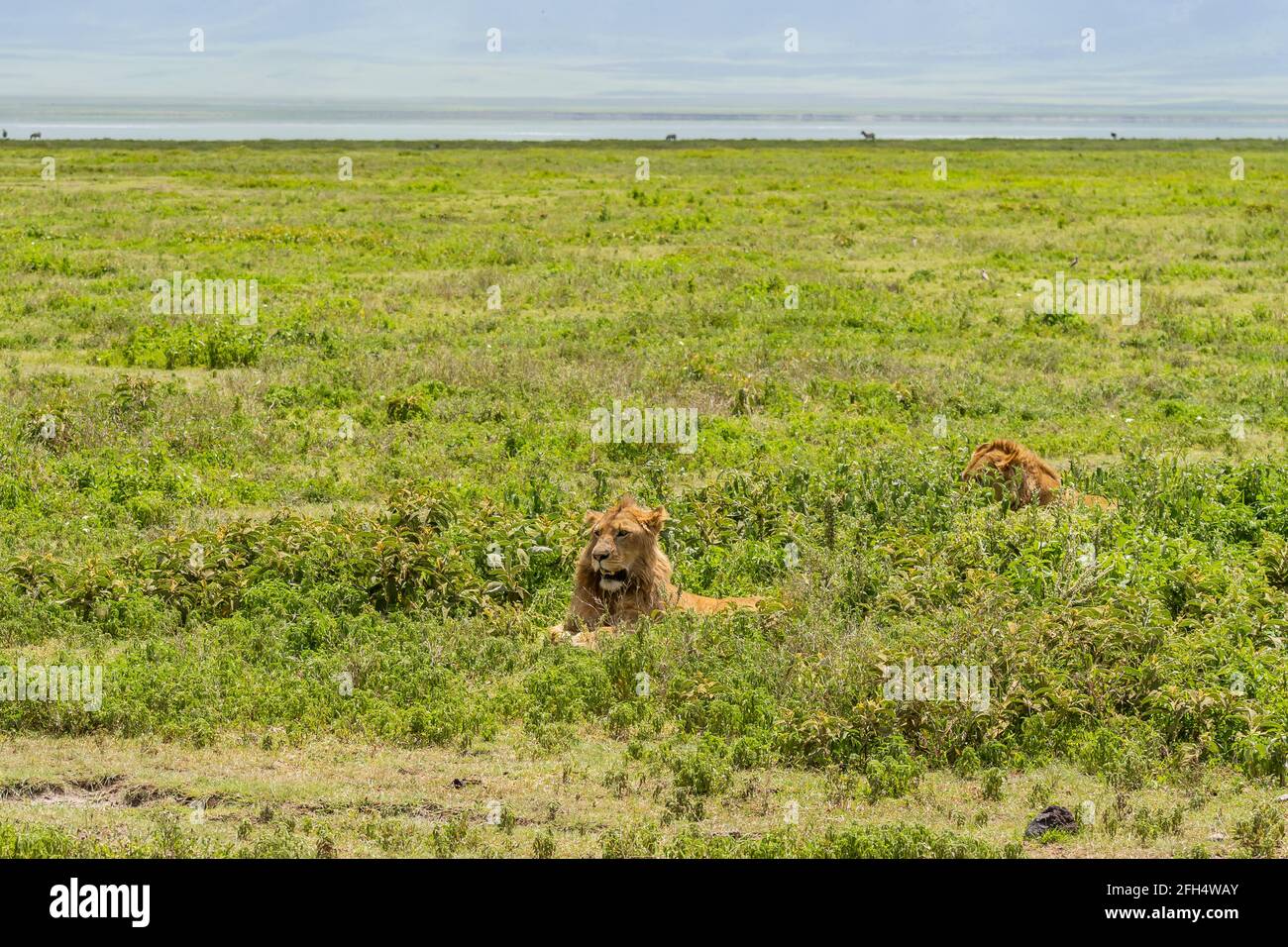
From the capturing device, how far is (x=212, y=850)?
641 cm

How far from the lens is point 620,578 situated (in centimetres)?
982

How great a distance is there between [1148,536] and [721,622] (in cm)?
351

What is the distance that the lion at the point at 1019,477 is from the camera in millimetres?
11945

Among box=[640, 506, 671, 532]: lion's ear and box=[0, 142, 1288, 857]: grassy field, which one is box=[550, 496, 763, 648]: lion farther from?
box=[0, 142, 1288, 857]: grassy field

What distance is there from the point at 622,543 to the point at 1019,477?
407 cm
